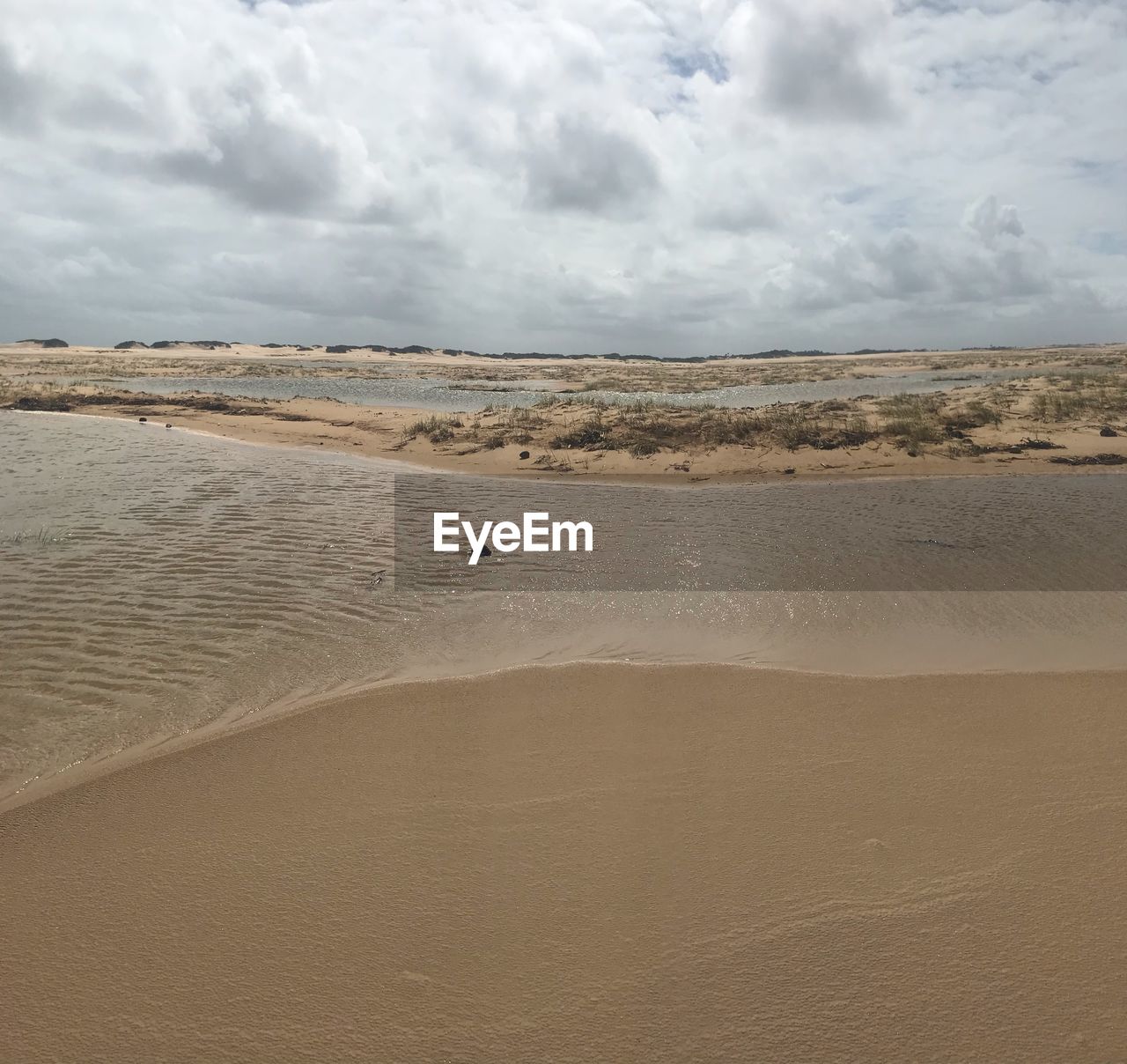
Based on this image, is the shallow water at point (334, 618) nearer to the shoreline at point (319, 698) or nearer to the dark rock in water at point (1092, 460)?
the shoreline at point (319, 698)

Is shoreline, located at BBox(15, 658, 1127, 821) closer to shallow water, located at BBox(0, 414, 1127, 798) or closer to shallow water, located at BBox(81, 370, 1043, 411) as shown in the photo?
shallow water, located at BBox(0, 414, 1127, 798)

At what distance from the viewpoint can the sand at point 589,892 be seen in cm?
235

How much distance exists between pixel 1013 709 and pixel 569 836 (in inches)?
120

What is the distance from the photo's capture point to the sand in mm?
2346

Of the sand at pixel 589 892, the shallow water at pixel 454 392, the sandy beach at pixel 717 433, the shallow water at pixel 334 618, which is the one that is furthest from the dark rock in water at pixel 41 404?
the sand at pixel 589 892

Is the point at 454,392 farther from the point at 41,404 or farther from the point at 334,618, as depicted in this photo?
the point at 334,618

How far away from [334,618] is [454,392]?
39276mm

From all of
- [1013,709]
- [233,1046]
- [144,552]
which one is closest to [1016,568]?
[1013,709]

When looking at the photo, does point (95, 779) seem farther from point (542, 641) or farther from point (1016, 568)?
point (1016, 568)

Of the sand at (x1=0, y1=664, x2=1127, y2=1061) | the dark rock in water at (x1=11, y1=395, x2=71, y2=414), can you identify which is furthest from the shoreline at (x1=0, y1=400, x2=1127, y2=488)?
the dark rock in water at (x1=11, y1=395, x2=71, y2=414)

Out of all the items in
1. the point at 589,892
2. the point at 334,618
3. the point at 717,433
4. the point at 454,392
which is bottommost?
the point at 589,892

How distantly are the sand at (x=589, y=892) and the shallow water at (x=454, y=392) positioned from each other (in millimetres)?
27238

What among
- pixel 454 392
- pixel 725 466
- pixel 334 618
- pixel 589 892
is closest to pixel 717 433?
pixel 725 466

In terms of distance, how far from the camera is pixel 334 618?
251 inches
